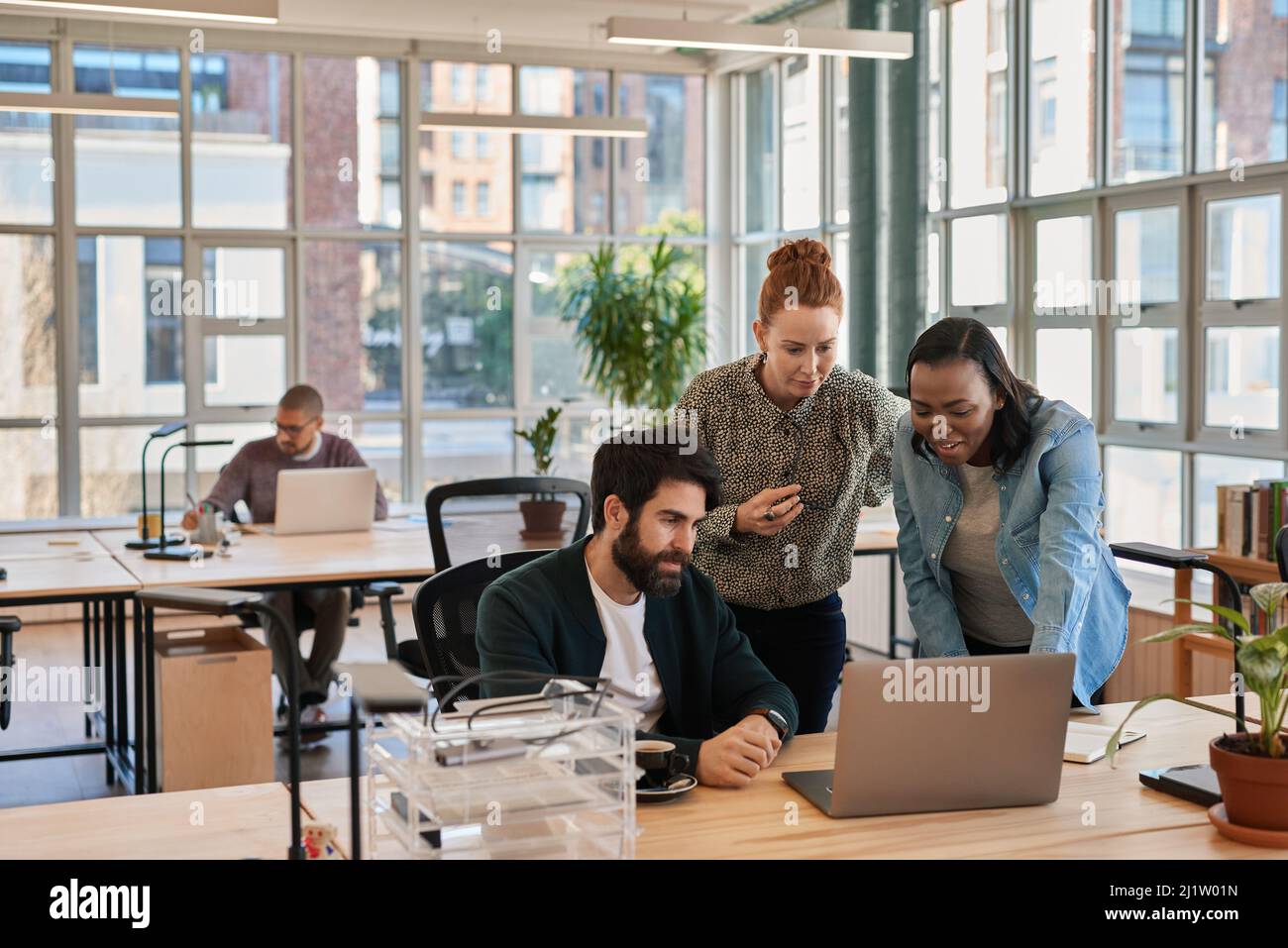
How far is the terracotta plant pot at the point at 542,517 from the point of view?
14.9 ft

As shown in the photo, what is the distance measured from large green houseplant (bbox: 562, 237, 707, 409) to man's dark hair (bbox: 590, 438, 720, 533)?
19.4ft

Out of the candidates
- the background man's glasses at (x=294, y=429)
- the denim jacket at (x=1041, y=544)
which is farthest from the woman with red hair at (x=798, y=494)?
the background man's glasses at (x=294, y=429)

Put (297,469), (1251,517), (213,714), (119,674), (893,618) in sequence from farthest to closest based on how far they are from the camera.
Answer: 1. (893,618)
2. (297,469)
3. (119,674)
4. (1251,517)
5. (213,714)

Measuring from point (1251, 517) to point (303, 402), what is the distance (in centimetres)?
364

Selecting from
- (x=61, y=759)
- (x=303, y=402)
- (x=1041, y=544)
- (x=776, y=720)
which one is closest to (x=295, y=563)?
(x=303, y=402)

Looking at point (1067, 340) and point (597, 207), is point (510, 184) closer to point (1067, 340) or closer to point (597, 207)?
point (597, 207)

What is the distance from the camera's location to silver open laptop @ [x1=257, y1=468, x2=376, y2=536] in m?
5.39

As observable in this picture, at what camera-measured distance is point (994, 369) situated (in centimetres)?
243

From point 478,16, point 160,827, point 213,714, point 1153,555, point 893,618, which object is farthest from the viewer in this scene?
point 478,16

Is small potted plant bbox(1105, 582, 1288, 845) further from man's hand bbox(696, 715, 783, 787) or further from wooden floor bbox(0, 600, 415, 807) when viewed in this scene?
wooden floor bbox(0, 600, 415, 807)

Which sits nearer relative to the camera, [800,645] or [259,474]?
[800,645]

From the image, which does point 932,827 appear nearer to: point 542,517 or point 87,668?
point 542,517

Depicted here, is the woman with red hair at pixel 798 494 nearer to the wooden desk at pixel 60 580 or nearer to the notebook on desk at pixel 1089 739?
the notebook on desk at pixel 1089 739
